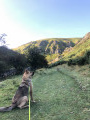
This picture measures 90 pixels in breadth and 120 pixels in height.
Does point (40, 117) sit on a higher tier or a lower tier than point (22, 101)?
lower

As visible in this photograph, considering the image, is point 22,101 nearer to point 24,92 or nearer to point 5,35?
point 24,92

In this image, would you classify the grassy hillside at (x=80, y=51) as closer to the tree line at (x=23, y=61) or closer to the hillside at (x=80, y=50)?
the hillside at (x=80, y=50)

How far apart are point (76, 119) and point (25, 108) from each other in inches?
115

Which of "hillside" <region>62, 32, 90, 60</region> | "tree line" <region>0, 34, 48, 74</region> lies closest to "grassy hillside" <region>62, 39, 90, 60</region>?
"hillside" <region>62, 32, 90, 60</region>

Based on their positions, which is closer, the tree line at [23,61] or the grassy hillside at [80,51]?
the tree line at [23,61]

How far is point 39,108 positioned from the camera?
20.3 feet

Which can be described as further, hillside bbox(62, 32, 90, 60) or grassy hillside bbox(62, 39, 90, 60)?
hillside bbox(62, 32, 90, 60)

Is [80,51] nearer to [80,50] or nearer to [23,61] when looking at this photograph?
[80,50]

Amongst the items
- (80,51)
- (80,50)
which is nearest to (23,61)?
(80,51)

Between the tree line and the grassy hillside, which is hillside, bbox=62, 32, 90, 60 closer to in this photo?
the grassy hillside

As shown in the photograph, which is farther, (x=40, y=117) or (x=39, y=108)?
(x=39, y=108)

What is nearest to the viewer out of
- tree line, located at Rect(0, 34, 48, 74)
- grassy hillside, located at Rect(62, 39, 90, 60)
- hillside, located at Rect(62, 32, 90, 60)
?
tree line, located at Rect(0, 34, 48, 74)

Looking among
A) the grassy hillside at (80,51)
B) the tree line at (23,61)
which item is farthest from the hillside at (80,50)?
the tree line at (23,61)

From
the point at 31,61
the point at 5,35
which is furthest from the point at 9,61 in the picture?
the point at 5,35
